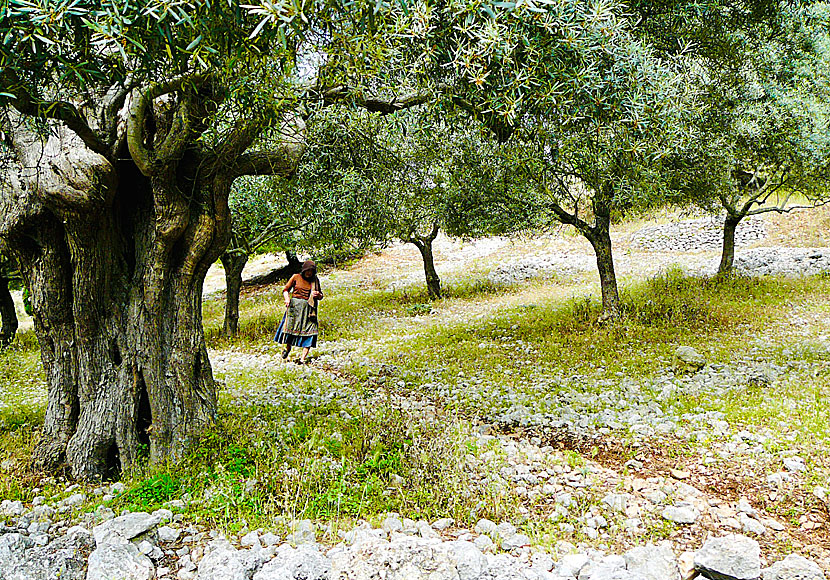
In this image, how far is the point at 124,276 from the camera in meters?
7.88

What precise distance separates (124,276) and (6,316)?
19.0 m

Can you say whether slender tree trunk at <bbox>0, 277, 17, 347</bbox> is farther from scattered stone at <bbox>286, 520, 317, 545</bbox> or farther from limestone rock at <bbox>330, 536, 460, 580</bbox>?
limestone rock at <bbox>330, 536, 460, 580</bbox>

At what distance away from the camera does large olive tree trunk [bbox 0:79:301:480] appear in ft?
23.6

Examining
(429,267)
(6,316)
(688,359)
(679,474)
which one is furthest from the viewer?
(429,267)

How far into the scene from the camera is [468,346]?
624 inches

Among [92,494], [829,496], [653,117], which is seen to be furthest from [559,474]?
[92,494]

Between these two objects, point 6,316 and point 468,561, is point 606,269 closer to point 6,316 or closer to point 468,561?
point 468,561

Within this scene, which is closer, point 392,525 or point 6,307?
point 392,525

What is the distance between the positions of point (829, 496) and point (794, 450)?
54.1 inches

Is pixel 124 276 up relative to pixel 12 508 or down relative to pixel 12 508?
up

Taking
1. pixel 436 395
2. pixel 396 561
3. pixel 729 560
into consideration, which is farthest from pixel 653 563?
pixel 436 395

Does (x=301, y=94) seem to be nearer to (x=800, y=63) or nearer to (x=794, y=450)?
(x=794, y=450)

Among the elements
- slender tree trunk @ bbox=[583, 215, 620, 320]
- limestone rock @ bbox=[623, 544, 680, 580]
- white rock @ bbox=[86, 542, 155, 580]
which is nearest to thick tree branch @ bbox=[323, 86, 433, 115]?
white rock @ bbox=[86, 542, 155, 580]

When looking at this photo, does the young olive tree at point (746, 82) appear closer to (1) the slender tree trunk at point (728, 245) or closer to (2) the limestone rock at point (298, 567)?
(1) the slender tree trunk at point (728, 245)
